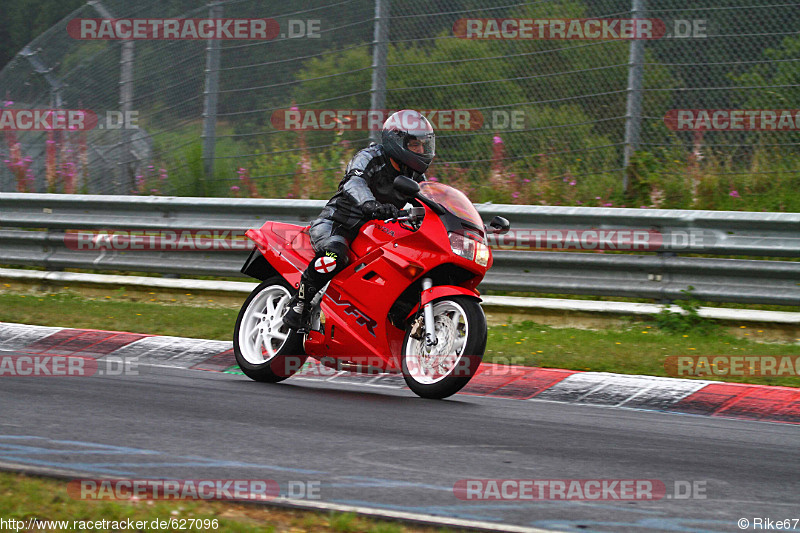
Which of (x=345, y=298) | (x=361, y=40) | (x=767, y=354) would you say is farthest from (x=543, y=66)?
(x=345, y=298)

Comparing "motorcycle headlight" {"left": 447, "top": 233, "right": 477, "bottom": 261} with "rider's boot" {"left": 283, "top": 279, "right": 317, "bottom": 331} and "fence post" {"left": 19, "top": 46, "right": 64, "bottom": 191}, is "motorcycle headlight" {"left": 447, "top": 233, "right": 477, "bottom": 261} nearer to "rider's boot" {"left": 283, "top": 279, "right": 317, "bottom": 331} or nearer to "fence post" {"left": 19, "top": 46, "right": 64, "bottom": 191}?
"rider's boot" {"left": 283, "top": 279, "right": 317, "bottom": 331}

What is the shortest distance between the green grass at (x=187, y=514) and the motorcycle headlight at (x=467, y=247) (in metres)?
2.60

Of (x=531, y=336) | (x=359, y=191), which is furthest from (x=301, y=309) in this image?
(x=531, y=336)

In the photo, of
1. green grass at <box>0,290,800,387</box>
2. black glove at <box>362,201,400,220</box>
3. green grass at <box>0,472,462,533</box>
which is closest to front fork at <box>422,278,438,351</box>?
black glove at <box>362,201,400,220</box>

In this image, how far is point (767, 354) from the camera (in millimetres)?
7164

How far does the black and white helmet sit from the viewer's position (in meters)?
6.22

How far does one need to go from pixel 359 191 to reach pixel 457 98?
488 cm

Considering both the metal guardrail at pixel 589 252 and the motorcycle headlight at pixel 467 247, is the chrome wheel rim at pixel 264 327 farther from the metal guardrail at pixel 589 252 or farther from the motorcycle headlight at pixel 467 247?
the metal guardrail at pixel 589 252

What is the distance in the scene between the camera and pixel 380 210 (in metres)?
5.88

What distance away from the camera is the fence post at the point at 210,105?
11.4 metres

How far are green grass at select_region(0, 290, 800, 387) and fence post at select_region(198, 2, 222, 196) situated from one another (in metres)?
2.24

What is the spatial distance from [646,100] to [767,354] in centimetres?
340

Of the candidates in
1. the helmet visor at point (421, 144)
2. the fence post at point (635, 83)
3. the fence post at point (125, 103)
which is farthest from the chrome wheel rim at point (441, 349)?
the fence post at point (125, 103)

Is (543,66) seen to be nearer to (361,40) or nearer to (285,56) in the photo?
(361,40)
